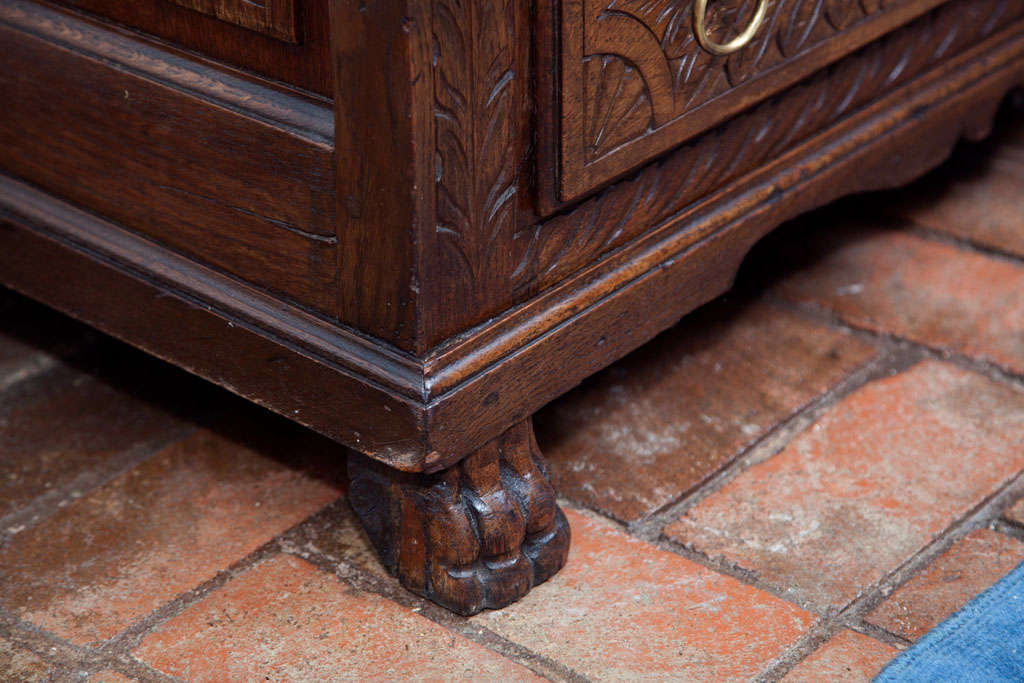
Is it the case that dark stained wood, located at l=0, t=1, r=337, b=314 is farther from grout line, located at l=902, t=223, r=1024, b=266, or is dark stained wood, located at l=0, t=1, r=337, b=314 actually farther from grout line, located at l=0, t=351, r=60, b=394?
grout line, located at l=902, t=223, r=1024, b=266

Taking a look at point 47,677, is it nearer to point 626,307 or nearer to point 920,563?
point 626,307

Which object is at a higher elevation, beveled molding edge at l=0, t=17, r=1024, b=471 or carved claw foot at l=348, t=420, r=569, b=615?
beveled molding edge at l=0, t=17, r=1024, b=471

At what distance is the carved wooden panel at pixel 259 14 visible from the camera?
994mm

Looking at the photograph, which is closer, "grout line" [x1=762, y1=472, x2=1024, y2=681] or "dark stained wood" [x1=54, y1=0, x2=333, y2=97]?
"dark stained wood" [x1=54, y1=0, x2=333, y2=97]

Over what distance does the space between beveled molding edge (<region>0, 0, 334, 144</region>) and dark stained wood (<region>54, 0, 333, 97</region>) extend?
0.01 m

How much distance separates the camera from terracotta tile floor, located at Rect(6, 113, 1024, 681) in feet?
3.74

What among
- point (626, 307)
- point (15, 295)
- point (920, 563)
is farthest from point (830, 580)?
point (15, 295)

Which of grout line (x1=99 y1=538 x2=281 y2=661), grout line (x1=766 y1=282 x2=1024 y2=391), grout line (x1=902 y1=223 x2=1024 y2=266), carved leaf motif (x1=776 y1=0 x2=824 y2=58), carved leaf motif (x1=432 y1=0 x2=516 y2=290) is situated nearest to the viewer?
carved leaf motif (x1=432 y1=0 x2=516 y2=290)

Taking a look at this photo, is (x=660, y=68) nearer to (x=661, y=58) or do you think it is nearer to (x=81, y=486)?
(x=661, y=58)

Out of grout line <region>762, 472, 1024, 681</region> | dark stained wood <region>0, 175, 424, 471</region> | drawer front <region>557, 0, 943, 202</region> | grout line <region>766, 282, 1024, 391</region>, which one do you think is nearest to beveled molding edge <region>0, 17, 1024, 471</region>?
dark stained wood <region>0, 175, 424, 471</region>

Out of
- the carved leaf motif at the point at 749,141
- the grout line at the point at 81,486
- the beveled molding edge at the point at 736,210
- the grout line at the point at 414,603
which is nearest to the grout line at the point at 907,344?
the beveled molding edge at the point at 736,210

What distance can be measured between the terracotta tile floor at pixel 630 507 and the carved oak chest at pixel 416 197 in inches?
3.5

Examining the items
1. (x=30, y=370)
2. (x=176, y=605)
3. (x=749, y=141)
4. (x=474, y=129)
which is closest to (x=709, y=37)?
(x=749, y=141)

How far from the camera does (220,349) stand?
118cm
